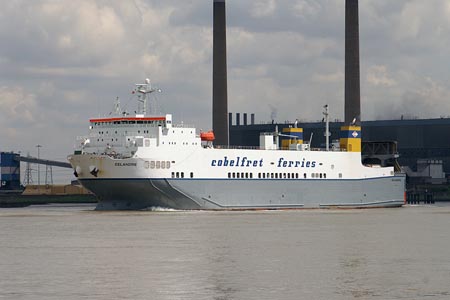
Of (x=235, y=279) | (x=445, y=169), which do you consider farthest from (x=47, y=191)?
(x=235, y=279)

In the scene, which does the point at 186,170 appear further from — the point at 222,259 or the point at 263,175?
the point at 222,259

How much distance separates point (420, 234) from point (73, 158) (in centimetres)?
2662

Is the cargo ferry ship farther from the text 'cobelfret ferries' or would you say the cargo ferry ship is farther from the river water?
the river water

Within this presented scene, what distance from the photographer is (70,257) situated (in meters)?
35.9

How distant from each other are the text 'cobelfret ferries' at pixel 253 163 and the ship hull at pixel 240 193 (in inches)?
43.9

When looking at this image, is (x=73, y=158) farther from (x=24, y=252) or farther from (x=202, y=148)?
(x=24, y=252)

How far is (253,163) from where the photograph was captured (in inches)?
2783

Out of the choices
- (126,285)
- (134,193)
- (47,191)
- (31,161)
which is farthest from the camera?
(31,161)

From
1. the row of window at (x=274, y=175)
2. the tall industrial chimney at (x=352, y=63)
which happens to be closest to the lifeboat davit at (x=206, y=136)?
the row of window at (x=274, y=175)

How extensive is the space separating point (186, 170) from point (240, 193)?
5584mm

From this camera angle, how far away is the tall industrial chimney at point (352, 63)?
103688 mm

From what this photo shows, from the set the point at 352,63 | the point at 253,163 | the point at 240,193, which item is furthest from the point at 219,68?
the point at 240,193

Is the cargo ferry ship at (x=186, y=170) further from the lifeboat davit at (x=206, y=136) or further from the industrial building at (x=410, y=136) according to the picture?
the industrial building at (x=410, y=136)

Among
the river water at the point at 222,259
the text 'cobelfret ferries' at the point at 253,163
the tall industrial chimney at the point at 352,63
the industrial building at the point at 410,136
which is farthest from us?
the industrial building at the point at 410,136
